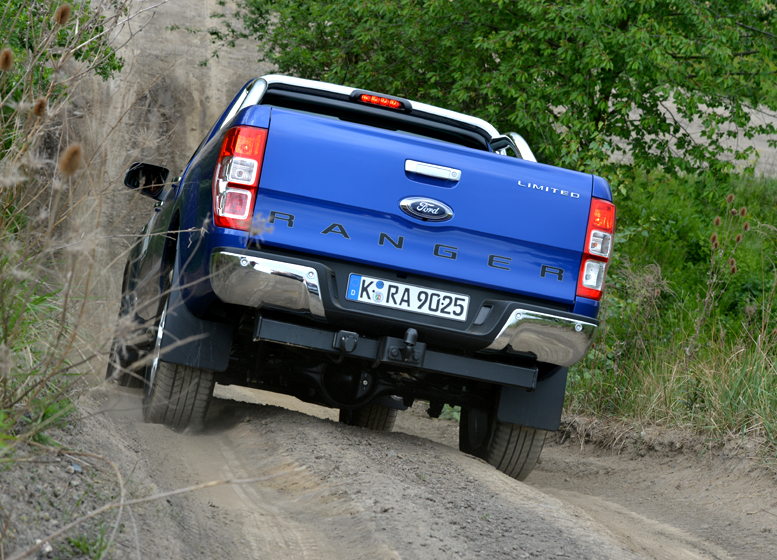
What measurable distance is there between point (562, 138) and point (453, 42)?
97.0 inches

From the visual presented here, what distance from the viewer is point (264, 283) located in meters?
3.53

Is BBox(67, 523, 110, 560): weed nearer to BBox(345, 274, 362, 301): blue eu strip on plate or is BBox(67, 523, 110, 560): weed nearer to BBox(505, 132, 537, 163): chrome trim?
BBox(345, 274, 362, 301): blue eu strip on plate

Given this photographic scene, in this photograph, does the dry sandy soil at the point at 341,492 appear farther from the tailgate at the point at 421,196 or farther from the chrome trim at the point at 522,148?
the chrome trim at the point at 522,148

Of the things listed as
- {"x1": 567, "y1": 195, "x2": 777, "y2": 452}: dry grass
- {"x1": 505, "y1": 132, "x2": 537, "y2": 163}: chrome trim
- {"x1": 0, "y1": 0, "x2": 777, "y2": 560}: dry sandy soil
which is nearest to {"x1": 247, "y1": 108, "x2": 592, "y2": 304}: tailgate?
{"x1": 0, "y1": 0, "x2": 777, "y2": 560}: dry sandy soil

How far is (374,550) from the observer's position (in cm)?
284

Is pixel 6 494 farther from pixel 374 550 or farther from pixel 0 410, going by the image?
pixel 374 550

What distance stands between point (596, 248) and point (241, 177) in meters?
1.80

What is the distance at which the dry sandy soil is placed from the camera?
2.60 metres

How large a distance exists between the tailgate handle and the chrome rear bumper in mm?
704

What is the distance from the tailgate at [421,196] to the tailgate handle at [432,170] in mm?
21

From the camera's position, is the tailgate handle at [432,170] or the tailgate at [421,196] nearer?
the tailgate at [421,196]

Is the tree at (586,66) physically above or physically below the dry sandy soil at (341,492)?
above

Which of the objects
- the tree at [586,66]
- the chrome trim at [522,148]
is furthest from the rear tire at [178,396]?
the tree at [586,66]

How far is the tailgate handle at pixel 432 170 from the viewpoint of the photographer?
12.4 ft
